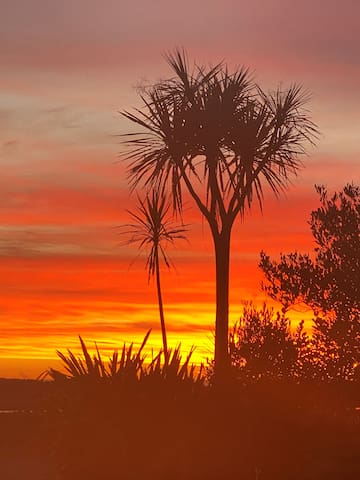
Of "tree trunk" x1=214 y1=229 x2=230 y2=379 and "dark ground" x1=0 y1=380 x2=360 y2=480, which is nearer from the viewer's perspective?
"dark ground" x1=0 y1=380 x2=360 y2=480

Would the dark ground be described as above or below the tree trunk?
below

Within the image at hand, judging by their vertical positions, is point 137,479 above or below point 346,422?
below

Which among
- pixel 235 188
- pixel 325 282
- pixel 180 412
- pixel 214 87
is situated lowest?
pixel 180 412

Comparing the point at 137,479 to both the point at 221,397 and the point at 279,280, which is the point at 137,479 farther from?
the point at 279,280

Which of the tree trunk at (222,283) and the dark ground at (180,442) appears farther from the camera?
the tree trunk at (222,283)

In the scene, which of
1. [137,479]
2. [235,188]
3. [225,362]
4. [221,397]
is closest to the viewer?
[137,479]

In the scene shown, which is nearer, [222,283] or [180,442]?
[180,442]

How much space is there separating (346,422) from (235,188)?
8.88 meters

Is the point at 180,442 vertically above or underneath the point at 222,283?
underneath

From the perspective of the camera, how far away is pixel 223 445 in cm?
1900

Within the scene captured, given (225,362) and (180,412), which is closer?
(180,412)

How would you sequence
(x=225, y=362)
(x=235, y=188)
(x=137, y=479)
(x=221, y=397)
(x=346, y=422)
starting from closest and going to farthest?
1. (x=137, y=479)
2. (x=221, y=397)
3. (x=346, y=422)
4. (x=225, y=362)
5. (x=235, y=188)

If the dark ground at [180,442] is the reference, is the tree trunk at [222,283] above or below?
above

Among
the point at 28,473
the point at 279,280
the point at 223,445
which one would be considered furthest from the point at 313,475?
the point at 279,280
